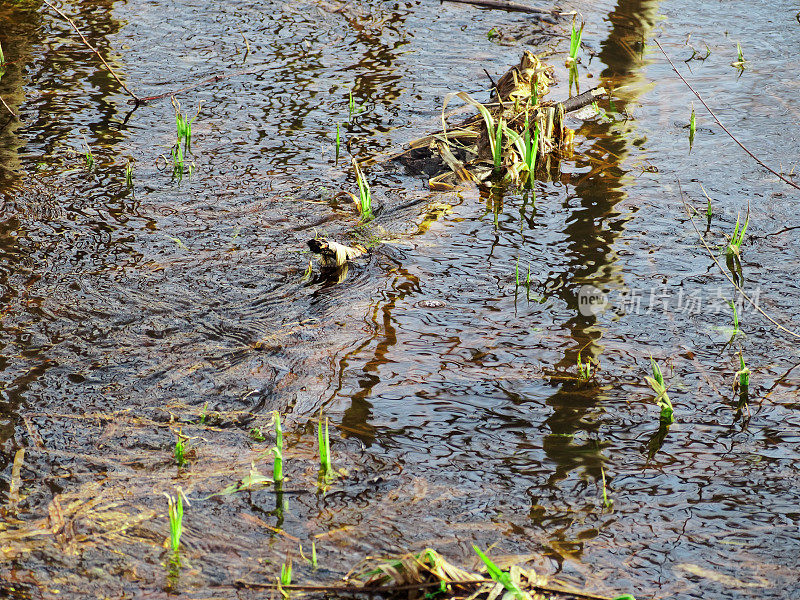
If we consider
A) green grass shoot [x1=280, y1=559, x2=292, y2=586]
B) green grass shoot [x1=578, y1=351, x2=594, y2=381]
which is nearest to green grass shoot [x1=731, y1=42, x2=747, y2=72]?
green grass shoot [x1=578, y1=351, x2=594, y2=381]

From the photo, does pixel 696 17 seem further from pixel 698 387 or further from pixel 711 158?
pixel 698 387

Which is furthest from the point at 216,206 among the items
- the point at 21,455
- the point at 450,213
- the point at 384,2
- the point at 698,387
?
the point at 384,2

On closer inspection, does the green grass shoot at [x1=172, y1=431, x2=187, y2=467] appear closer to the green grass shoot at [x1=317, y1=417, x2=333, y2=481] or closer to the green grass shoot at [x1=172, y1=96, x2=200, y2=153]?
the green grass shoot at [x1=317, y1=417, x2=333, y2=481]

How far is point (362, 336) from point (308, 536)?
116cm

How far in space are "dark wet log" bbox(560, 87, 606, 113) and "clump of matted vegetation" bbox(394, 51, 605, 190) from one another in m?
0.31

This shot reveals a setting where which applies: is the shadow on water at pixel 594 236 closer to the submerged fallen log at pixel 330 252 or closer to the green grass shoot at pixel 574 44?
the green grass shoot at pixel 574 44

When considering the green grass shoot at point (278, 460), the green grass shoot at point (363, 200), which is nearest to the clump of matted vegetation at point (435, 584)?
the green grass shoot at point (278, 460)

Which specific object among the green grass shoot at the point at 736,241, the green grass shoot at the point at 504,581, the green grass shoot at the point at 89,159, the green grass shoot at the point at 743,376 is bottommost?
the green grass shoot at the point at 504,581

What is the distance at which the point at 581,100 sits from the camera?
5574mm

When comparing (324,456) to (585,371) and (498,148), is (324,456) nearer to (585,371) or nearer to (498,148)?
(585,371)

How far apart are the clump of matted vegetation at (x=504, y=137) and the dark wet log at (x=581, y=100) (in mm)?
314

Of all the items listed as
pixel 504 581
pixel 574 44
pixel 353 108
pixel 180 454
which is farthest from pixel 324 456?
pixel 574 44

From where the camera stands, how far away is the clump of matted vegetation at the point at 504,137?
484cm

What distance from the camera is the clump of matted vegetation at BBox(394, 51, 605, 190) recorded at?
4844mm
